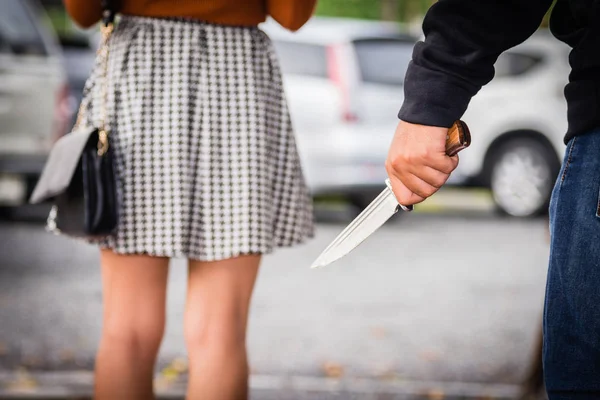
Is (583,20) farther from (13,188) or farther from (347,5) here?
(347,5)

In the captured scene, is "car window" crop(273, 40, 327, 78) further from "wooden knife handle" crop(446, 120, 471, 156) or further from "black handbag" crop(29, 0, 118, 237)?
"wooden knife handle" crop(446, 120, 471, 156)

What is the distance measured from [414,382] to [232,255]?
208 centimetres

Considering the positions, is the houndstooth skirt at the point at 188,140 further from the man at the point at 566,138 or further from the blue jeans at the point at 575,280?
the blue jeans at the point at 575,280

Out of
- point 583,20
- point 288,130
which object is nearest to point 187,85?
point 288,130

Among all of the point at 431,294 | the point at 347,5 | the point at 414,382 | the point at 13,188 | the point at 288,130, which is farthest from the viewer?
the point at 347,5

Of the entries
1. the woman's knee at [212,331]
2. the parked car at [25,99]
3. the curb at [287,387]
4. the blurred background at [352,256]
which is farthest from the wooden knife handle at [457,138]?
the parked car at [25,99]

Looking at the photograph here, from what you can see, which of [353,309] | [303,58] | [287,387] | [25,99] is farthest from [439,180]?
[303,58]

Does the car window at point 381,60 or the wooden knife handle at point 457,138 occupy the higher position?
the wooden knife handle at point 457,138

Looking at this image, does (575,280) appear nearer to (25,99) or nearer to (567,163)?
(567,163)

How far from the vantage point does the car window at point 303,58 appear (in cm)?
917

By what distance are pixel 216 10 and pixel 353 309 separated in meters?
3.65

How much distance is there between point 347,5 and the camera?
910 inches

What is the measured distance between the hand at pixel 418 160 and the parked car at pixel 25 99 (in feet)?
22.6

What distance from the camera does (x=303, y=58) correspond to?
9.23 metres
